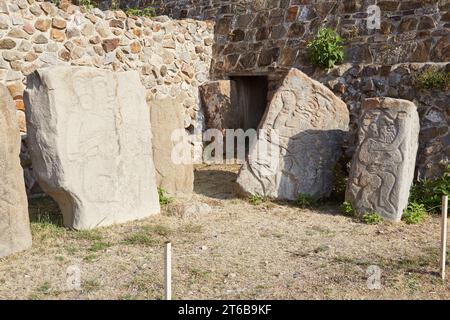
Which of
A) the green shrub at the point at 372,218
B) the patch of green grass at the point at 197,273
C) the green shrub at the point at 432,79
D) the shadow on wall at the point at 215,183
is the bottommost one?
the shadow on wall at the point at 215,183

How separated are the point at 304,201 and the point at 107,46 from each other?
344cm

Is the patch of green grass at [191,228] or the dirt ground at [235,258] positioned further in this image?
the patch of green grass at [191,228]

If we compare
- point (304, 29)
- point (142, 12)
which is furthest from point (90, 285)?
point (142, 12)

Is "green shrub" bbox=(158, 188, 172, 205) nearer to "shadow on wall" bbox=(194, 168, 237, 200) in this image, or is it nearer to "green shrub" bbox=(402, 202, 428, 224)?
"shadow on wall" bbox=(194, 168, 237, 200)

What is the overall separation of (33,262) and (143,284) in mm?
1054

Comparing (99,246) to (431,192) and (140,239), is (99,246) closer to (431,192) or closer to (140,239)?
(140,239)

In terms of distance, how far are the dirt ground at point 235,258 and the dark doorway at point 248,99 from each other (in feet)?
10.6

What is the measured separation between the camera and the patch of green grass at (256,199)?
6.40 metres

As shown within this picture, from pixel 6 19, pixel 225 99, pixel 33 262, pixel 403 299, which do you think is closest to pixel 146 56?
pixel 225 99

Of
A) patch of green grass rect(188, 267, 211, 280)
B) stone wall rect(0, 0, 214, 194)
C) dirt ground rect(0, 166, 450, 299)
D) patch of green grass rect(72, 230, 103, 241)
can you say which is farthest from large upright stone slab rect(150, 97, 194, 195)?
patch of green grass rect(188, 267, 211, 280)

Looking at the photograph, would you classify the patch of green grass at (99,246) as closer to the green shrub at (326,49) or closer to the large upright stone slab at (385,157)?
the large upright stone slab at (385,157)

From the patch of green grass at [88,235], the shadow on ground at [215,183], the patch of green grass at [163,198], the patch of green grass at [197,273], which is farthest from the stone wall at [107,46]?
the patch of green grass at [197,273]

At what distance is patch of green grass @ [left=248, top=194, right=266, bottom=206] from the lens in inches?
252

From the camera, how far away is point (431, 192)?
6.23 metres
